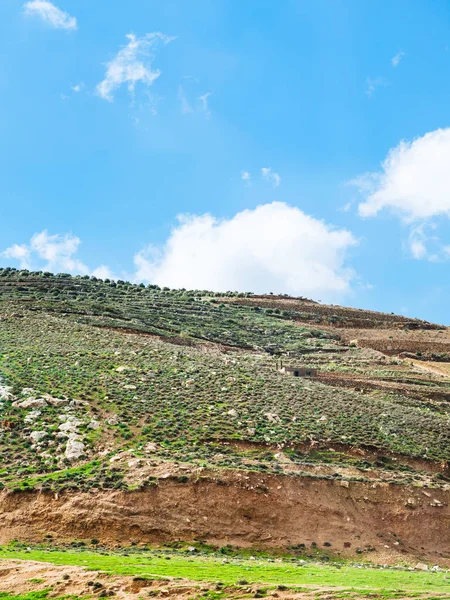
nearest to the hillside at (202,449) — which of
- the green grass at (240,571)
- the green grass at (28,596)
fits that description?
the green grass at (240,571)

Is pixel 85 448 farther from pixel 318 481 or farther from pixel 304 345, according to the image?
pixel 304 345

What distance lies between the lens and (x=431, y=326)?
87.1m

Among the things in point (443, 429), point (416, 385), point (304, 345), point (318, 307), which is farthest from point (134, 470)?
Result: point (318, 307)

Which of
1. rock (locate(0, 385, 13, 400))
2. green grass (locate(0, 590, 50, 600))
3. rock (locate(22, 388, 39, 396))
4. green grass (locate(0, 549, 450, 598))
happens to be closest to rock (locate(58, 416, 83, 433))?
rock (locate(22, 388, 39, 396))

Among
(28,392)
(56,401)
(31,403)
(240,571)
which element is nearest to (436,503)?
(240,571)

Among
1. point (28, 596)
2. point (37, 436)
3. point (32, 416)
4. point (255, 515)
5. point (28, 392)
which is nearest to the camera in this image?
point (28, 596)

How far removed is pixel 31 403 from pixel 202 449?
7.26 meters

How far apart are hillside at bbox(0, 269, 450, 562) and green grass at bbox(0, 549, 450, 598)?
2.66m

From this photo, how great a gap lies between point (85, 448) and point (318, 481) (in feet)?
28.6

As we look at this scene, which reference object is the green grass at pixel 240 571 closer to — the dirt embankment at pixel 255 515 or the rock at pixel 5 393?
the dirt embankment at pixel 255 515

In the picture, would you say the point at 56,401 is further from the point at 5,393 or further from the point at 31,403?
the point at 5,393

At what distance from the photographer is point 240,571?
1988 centimetres

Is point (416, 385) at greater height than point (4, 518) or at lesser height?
greater

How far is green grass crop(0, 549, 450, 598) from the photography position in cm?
1816
